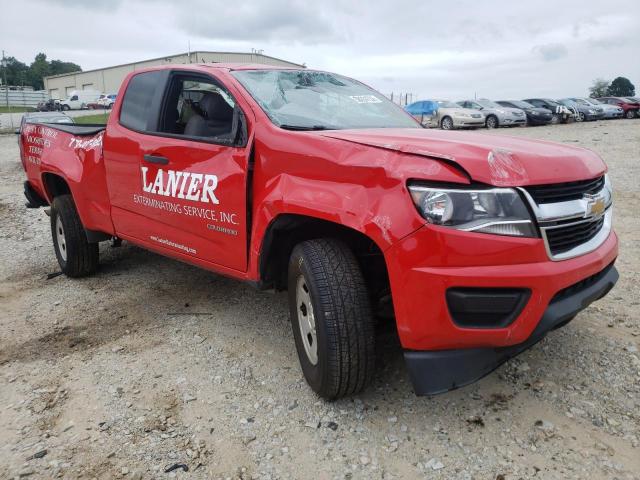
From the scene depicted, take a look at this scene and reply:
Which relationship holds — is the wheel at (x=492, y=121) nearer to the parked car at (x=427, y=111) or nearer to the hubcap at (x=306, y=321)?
the parked car at (x=427, y=111)

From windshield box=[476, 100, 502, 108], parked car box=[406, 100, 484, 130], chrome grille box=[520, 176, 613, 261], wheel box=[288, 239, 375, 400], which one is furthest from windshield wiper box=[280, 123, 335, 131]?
windshield box=[476, 100, 502, 108]

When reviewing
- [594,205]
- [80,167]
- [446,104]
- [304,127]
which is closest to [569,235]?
[594,205]

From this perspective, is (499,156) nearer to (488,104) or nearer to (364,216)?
(364,216)

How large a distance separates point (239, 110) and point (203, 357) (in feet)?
5.03

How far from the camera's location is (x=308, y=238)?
2979 mm

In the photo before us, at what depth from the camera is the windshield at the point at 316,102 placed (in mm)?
3082

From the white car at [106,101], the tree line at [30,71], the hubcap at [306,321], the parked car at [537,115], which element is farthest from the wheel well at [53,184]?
the tree line at [30,71]

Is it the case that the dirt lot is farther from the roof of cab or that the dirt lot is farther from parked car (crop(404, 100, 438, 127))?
parked car (crop(404, 100, 438, 127))

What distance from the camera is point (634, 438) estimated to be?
239 centimetres

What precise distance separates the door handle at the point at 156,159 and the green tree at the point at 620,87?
7015cm

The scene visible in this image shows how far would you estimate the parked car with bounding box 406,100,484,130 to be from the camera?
2150 centimetres

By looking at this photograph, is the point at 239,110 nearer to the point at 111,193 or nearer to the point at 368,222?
the point at 368,222

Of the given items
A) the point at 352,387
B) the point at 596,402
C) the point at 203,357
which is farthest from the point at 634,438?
the point at 203,357

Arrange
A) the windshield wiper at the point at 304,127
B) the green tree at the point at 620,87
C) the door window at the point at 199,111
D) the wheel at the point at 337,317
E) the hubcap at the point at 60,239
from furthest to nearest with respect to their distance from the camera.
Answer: the green tree at the point at 620,87
the hubcap at the point at 60,239
the door window at the point at 199,111
the windshield wiper at the point at 304,127
the wheel at the point at 337,317
